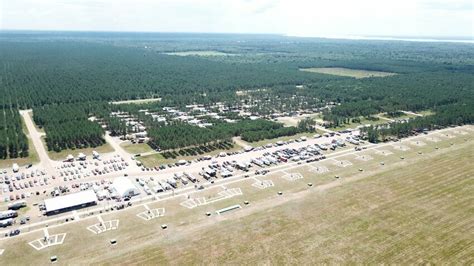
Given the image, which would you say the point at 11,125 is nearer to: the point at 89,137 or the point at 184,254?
the point at 89,137

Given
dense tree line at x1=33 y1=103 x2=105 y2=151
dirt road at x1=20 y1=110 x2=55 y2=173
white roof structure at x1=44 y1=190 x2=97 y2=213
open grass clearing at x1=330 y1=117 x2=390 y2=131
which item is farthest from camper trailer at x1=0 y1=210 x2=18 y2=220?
open grass clearing at x1=330 y1=117 x2=390 y2=131

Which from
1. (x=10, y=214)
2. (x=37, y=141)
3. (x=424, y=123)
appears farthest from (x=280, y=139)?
(x=10, y=214)

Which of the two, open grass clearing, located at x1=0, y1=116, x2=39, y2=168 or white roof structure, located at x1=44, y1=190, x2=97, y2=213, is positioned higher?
white roof structure, located at x1=44, y1=190, x2=97, y2=213

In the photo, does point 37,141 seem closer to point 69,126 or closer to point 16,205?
point 69,126

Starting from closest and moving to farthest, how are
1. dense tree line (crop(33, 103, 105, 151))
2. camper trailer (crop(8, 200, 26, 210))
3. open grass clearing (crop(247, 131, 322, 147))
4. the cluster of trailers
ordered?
the cluster of trailers → camper trailer (crop(8, 200, 26, 210)) → dense tree line (crop(33, 103, 105, 151)) → open grass clearing (crop(247, 131, 322, 147))

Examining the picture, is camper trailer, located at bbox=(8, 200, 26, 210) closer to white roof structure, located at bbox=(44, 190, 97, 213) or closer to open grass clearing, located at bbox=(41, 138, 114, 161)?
white roof structure, located at bbox=(44, 190, 97, 213)

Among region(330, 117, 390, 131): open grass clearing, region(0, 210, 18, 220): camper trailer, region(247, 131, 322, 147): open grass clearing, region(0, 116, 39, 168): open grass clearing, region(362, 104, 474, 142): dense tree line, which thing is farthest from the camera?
region(330, 117, 390, 131): open grass clearing

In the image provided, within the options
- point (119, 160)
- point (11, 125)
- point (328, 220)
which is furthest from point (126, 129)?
point (328, 220)
